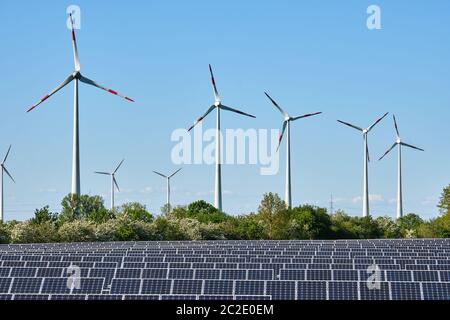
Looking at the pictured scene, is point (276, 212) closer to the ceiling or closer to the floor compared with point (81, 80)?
closer to the floor

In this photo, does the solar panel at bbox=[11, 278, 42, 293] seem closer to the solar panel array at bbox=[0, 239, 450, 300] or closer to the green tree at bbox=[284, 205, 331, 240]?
the solar panel array at bbox=[0, 239, 450, 300]

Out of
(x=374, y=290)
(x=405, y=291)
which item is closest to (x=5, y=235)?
(x=374, y=290)

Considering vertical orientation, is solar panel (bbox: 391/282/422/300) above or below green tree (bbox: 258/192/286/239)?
below

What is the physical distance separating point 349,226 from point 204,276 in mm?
113643

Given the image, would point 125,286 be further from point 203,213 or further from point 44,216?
point 203,213

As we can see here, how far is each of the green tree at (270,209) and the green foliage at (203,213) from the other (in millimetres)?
6628

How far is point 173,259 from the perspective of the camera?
51.8 meters

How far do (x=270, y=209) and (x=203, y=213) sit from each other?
20200mm

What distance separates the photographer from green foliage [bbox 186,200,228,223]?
142375 mm

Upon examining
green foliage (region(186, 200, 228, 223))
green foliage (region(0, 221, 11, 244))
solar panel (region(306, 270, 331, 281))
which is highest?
green foliage (region(186, 200, 228, 223))

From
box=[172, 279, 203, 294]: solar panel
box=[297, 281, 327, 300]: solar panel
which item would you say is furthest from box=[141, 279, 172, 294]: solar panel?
box=[297, 281, 327, 300]: solar panel

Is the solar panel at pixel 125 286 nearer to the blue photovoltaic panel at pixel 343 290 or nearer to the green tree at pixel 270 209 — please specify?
the blue photovoltaic panel at pixel 343 290

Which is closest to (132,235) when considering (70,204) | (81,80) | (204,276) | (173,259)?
(70,204)
